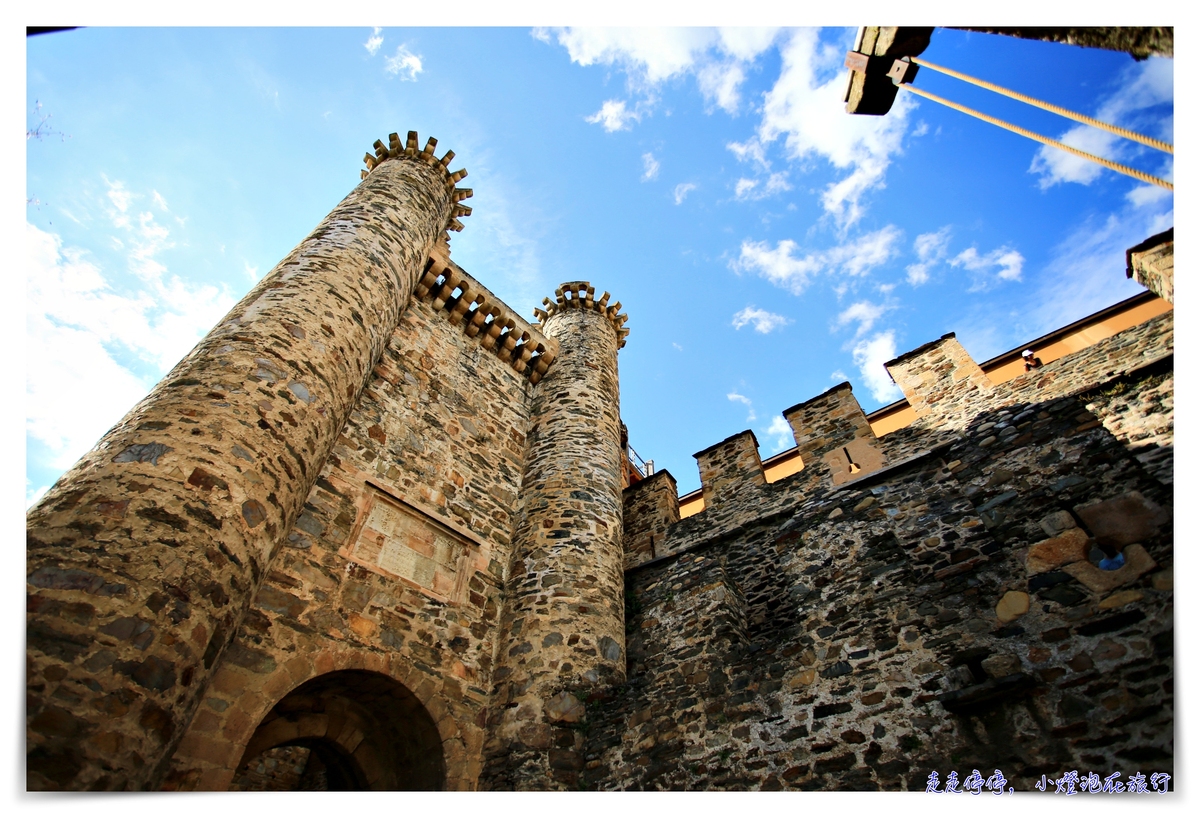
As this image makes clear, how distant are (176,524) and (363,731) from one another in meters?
3.16

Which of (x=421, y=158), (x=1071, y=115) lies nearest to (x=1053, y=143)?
(x=1071, y=115)

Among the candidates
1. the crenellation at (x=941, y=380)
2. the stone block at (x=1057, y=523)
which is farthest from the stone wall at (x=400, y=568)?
the crenellation at (x=941, y=380)

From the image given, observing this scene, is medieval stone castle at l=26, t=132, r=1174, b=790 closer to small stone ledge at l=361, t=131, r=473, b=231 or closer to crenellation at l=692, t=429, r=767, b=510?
crenellation at l=692, t=429, r=767, b=510

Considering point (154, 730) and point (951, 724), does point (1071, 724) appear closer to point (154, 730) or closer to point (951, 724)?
point (951, 724)

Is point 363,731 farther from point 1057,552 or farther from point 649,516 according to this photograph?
point 1057,552

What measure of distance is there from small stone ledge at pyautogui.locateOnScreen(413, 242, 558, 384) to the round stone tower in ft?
1.26

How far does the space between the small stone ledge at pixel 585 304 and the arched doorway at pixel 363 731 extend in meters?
8.24

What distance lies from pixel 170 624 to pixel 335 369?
119 inches

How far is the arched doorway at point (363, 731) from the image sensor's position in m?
5.25

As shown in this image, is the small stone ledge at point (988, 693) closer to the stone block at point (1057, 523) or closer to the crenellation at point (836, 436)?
the stone block at point (1057, 523)

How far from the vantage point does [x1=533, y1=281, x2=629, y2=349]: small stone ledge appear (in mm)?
12086

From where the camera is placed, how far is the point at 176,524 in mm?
3828

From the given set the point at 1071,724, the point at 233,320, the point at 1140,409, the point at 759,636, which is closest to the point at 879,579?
the point at 759,636

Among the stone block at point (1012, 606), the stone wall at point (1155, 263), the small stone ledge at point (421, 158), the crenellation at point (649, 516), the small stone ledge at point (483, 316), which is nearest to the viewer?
the stone block at point (1012, 606)
